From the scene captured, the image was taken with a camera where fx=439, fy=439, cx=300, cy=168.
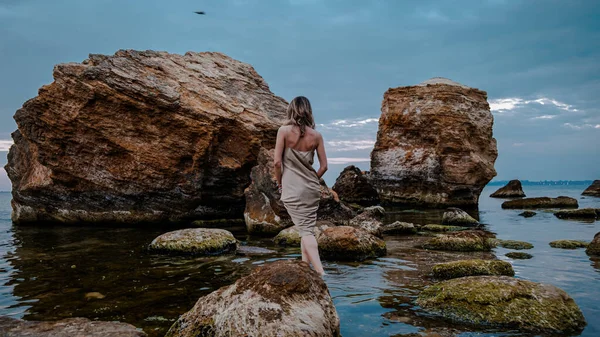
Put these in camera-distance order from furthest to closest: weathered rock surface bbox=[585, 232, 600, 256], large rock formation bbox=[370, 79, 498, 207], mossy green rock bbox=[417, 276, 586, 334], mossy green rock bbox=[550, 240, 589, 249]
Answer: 1. large rock formation bbox=[370, 79, 498, 207]
2. mossy green rock bbox=[550, 240, 589, 249]
3. weathered rock surface bbox=[585, 232, 600, 256]
4. mossy green rock bbox=[417, 276, 586, 334]

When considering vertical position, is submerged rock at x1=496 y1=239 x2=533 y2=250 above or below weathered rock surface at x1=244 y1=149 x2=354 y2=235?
below

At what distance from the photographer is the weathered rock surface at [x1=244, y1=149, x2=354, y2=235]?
1694 centimetres

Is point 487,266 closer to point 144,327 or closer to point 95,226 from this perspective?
point 144,327

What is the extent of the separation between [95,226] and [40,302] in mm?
13850

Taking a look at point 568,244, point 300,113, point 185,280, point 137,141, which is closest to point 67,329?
point 185,280

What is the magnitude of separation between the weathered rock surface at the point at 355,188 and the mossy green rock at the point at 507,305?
30.0 meters

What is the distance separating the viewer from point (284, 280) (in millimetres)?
5527

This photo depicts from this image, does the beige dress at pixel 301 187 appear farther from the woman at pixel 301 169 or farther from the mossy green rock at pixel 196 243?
the mossy green rock at pixel 196 243

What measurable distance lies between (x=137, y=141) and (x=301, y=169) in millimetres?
14602

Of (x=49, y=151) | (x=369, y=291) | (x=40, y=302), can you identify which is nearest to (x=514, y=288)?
(x=369, y=291)

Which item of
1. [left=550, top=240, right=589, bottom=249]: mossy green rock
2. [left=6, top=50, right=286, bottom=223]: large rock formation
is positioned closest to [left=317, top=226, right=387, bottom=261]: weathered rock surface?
[left=550, top=240, right=589, bottom=249]: mossy green rock

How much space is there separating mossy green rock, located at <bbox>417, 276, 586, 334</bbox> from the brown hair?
344 centimetres

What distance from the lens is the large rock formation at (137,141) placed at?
19.2 meters

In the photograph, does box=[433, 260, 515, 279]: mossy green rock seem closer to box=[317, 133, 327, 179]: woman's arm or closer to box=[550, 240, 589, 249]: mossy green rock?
box=[317, 133, 327, 179]: woman's arm
